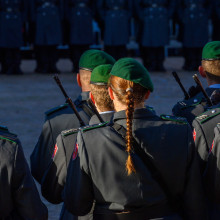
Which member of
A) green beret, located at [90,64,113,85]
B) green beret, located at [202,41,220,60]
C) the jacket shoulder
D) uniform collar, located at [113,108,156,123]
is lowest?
the jacket shoulder

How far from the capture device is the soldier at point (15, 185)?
250 centimetres

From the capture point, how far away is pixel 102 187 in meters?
2.48

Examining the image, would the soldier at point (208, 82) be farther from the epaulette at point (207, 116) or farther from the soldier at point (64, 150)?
the soldier at point (64, 150)

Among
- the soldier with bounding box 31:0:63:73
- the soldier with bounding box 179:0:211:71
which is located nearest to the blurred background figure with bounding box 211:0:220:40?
the soldier with bounding box 179:0:211:71

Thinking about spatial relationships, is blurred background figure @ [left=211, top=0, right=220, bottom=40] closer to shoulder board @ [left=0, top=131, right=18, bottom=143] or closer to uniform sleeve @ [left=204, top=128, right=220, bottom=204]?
uniform sleeve @ [left=204, top=128, right=220, bottom=204]

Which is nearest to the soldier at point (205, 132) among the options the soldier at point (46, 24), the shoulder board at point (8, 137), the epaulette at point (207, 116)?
the epaulette at point (207, 116)

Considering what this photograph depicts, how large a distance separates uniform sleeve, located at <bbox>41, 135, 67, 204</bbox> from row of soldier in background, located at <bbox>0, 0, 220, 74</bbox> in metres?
9.66

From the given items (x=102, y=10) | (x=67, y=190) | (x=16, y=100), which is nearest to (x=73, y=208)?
(x=67, y=190)

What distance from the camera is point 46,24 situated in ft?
41.0

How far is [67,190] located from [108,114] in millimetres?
465

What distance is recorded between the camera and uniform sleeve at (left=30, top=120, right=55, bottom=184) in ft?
11.2

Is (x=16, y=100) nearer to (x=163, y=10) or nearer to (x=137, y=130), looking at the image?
(x=163, y=10)

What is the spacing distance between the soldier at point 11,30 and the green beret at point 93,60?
8.81 metres

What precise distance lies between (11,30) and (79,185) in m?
10.3
